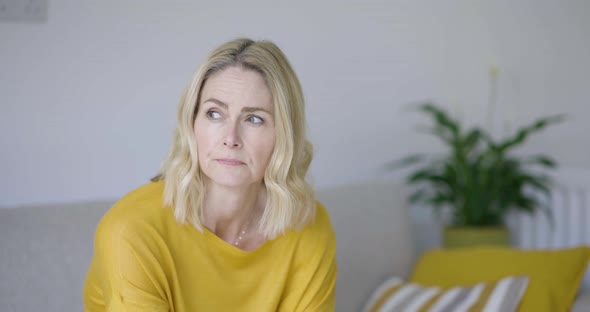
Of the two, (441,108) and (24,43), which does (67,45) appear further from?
(441,108)

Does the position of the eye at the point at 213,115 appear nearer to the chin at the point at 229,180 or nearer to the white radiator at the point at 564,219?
the chin at the point at 229,180

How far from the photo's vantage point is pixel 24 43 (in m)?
1.96

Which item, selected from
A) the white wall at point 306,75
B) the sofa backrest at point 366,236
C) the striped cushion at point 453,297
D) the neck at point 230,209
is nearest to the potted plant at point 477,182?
the white wall at point 306,75

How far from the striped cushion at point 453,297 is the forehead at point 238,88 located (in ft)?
2.78

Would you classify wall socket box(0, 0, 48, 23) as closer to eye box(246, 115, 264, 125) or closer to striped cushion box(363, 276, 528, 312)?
eye box(246, 115, 264, 125)

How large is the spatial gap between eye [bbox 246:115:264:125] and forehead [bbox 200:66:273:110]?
3cm

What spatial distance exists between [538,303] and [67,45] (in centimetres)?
150

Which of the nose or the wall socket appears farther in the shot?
the wall socket

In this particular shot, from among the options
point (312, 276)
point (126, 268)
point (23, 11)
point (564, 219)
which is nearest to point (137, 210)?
point (126, 268)

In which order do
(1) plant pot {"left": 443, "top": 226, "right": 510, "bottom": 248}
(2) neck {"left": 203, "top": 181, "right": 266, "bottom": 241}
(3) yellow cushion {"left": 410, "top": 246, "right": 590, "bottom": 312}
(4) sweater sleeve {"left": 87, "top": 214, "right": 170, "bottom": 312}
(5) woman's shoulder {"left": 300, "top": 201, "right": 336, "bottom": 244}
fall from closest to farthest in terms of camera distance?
(4) sweater sleeve {"left": 87, "top": 214, "right": 170, "bottom": 312}
(2) neck {"left": 203, "top": 181, "right": 266, "bottom": 241}
(5) woman's shoulder {"left": 300, "top": 201, "right": 336, "bottom": 244}
(3) yellow cushion {"left": 410, "top": 246, "right": 590, "bottom": 312}
(1) plant pot {"left": 443, "top": 226, "right": 510, "bottom": 248}

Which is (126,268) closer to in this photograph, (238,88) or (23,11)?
(238,88)

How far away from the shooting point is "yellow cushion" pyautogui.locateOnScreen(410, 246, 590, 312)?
2064 millimetres

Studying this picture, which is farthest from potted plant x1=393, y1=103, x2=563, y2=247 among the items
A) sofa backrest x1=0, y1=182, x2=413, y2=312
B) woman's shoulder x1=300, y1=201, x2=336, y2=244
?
woman's shoulder x1=300, y1=201, x2=336, y2=244

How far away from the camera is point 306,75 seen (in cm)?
257
